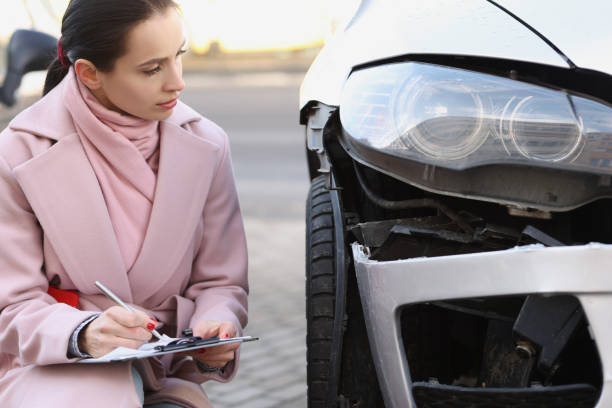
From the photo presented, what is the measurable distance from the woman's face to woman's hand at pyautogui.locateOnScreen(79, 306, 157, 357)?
1.65ft

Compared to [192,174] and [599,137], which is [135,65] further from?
[599,137]

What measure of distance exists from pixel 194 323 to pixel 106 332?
1.01 ft

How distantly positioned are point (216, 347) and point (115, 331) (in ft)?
0.99

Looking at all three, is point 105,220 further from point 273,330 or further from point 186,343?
point 273,330

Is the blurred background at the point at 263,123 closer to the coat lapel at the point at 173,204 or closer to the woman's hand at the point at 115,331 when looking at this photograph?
the coat lapel at the point at 173,204

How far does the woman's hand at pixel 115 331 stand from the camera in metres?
2.00

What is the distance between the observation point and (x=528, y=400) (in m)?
1.84

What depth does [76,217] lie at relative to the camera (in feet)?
7.16

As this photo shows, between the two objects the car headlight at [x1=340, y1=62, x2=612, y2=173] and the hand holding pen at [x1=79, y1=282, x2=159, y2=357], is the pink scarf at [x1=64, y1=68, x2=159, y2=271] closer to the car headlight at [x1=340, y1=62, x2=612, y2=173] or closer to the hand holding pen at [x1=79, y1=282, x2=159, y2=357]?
the hand holding pen at [x1=79, y1=282, x2=159, y2=357]

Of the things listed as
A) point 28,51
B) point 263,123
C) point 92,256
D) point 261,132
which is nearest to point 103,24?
point 92,256

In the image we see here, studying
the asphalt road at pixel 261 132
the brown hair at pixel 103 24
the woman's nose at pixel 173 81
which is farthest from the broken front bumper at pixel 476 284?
the asphalt road at pixel 261 132

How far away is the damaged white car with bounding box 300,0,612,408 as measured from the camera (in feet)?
5.90

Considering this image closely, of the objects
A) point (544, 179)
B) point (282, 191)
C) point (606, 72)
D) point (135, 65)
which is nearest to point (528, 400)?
point (544, 179)

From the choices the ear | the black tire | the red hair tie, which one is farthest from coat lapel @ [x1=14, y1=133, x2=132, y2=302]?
the black tire
